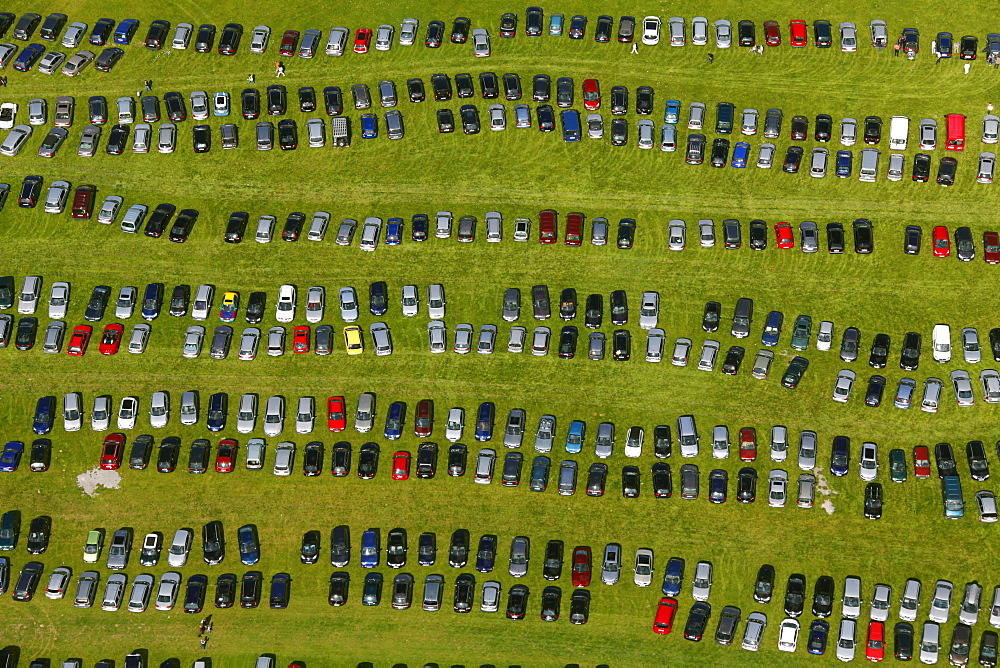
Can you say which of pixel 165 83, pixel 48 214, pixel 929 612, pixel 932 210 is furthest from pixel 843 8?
pixel 48 214

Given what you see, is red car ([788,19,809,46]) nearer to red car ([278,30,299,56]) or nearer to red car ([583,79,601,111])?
red car ([583,79,601,111])

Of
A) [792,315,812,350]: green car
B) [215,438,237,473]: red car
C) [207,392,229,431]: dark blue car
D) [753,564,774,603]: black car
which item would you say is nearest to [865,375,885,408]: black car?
[792,315,812,350]: green car

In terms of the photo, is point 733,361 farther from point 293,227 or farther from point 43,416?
point 43,416

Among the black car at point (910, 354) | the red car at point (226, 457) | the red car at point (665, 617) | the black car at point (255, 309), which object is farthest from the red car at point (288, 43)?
the black car at point (910, 354)

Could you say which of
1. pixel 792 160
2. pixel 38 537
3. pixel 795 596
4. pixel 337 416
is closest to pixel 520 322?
pixel 337 416

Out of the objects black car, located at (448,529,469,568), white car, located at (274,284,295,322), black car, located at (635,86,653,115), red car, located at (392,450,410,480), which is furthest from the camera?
black car, located at (635,86,653,115)
